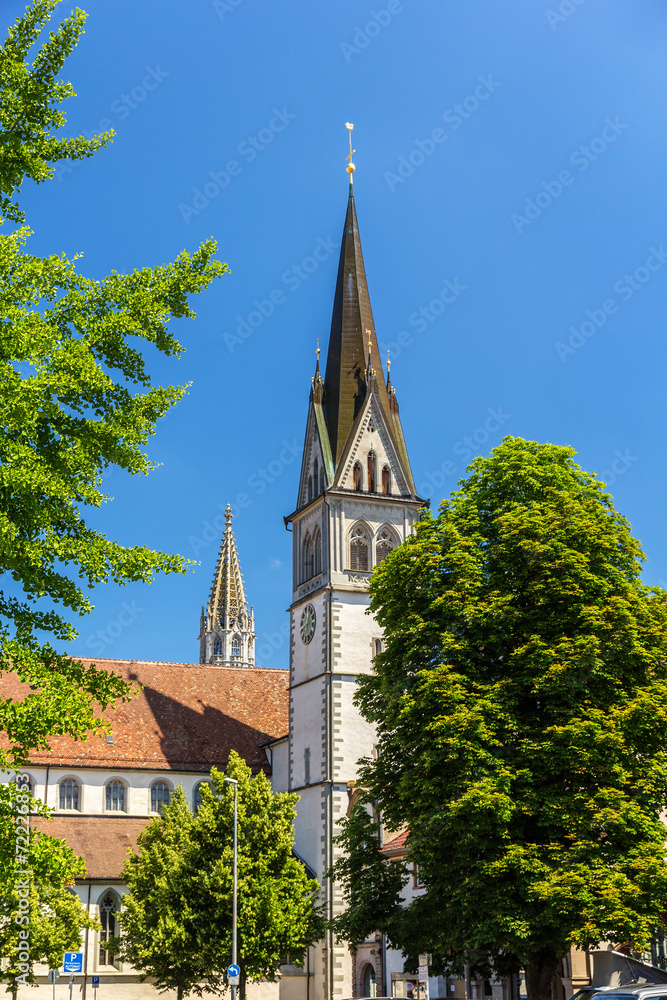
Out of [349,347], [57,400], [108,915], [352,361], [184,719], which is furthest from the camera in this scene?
[184,719]

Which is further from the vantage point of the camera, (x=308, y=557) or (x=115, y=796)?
(x=115, y=796)

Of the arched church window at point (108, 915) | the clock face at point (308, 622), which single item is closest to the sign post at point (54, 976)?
the arched church window at point (108, 915)

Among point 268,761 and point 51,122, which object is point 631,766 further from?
point 268,761

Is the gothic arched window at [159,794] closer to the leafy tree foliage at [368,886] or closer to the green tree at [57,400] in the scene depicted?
the leafy tree foliage at [368,886]

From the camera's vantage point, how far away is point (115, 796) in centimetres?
5616

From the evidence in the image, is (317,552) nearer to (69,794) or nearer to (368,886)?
(69,794)

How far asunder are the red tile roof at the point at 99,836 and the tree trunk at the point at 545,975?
2960 cm

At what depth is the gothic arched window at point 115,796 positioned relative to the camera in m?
56.0

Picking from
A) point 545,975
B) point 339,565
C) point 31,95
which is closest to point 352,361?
point 339,565

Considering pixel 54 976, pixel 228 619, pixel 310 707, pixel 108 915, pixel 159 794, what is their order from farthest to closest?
pixel 228 619 → pixel 159 794 → pixel 108 915 → pixel 310 707 → pixel 54 976

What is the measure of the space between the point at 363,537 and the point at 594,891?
3137 centimetres

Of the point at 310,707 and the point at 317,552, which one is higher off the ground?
the point at 317,552

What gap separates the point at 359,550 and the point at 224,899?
67.6 ft

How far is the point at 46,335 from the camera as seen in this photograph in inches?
574
